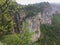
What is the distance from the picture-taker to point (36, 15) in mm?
28016

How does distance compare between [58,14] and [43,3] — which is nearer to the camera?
[43,3]

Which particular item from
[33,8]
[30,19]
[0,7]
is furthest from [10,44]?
[33,8]

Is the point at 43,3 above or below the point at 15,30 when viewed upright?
above

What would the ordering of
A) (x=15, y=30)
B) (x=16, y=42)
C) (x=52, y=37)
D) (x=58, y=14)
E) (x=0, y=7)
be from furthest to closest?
(x=58, y=14)
(x=52, y=37)
(x=15, y=30)
(x=16, y=42)
(x=0, y=7)

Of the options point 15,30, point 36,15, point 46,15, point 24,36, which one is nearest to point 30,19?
point 36,15

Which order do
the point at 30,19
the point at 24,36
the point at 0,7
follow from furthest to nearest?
the point at 30,19 → the point at 24,36 → the point at 0,7

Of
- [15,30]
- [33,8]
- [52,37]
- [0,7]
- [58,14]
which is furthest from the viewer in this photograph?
[58,14]

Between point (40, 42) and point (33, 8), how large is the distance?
508 centimetres

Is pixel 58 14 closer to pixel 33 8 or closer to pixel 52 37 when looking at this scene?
pixel 52 37

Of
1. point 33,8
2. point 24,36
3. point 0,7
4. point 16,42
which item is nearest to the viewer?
point 0,7

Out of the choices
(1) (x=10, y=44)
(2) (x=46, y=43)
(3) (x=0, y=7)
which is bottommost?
(2) (x=46, y=43)

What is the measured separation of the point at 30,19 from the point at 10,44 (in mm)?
16174

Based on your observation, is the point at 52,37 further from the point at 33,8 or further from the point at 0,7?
the point at 0,7

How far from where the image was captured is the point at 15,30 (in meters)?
16.2
